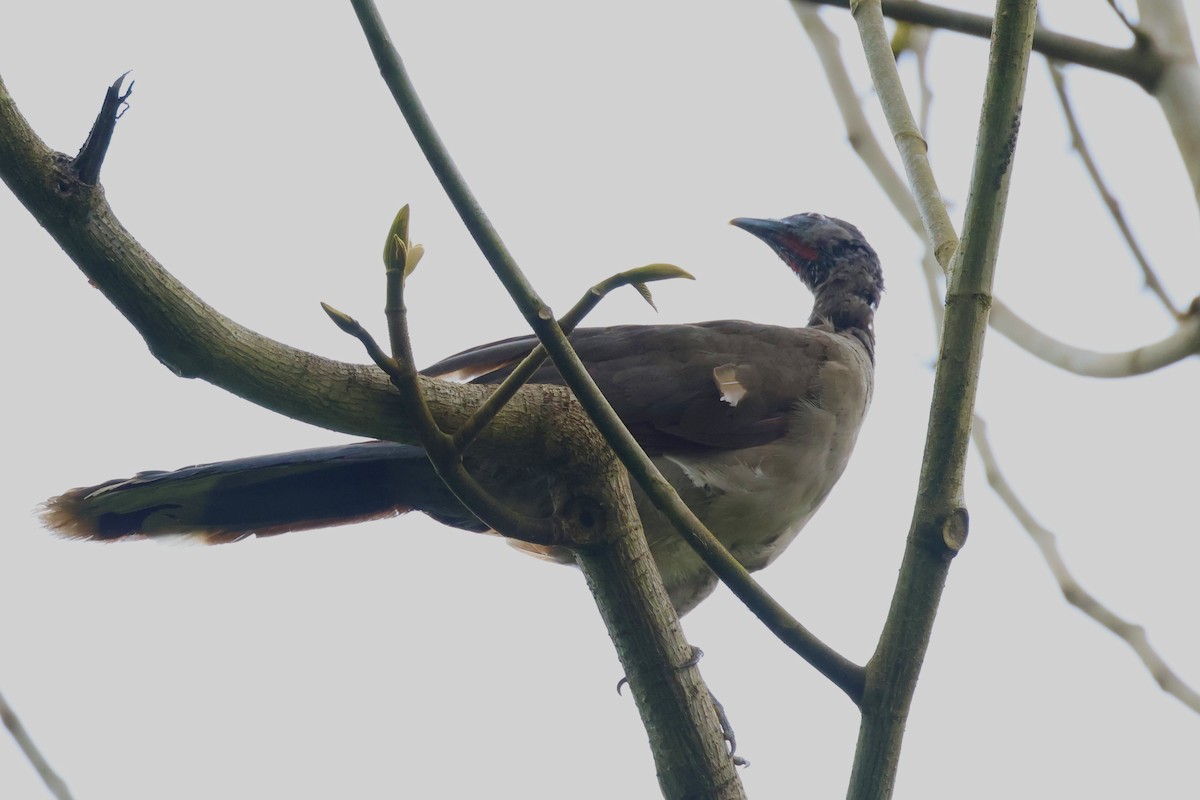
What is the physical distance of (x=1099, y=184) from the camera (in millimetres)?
3305

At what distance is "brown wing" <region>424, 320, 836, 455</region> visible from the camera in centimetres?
356

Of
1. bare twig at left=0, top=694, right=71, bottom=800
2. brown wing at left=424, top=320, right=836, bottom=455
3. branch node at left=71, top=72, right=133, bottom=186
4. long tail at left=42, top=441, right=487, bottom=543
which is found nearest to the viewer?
branch node at left=71, top=72, right=133, bottom=186

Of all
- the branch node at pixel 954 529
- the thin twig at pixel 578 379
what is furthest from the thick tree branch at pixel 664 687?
the branch node at pixel 954 529

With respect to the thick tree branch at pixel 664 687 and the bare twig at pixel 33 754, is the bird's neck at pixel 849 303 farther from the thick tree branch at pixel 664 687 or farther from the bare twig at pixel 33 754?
the bare twig at pixel 33 754

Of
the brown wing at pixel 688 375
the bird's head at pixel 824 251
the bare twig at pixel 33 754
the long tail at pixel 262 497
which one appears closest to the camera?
the bare twig at pixel 33 754

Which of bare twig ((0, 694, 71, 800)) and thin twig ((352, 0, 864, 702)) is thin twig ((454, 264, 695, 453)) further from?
bare twig ((0, 694, 71, 800))

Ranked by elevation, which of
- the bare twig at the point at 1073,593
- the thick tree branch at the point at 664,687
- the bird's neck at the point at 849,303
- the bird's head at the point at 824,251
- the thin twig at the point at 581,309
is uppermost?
the bird's head at the point at 824,251

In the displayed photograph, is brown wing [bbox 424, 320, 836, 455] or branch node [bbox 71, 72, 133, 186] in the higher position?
brown wing [bbox 424, 320, 836, 455]

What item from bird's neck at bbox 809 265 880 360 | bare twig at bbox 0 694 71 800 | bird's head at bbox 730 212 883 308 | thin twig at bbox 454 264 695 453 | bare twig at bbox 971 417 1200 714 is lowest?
bare twig at bbox 0 694 71 800

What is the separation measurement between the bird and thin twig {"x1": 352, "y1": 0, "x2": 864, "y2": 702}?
605mm

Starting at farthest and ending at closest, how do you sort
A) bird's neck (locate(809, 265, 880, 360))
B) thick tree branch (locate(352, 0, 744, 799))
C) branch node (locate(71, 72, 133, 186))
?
bird's neck (locate(809, 265, 880, 360)) < thick tree branch (locate(352, 0, 744, 799)) < branch node (locate(71, 72, 133, 186))

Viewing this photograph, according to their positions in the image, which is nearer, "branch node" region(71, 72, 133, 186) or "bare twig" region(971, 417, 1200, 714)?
"branch node" region(71, 72, 133, 186)

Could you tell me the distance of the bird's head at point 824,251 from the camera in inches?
202

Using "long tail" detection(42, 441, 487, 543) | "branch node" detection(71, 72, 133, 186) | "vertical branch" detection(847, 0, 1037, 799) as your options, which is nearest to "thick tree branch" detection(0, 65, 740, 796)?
"branch node" detection(71, 72, 133, 186)
